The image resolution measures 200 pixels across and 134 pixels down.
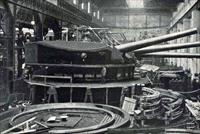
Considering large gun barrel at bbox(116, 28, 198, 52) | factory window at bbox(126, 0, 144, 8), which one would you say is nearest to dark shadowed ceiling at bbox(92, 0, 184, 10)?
factory window at bbox(126, 0, 144, 8)

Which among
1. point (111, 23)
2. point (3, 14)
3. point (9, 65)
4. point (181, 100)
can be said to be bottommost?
point (181, 100)

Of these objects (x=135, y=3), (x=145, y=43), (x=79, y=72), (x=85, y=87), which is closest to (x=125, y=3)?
(x=135, y=3)

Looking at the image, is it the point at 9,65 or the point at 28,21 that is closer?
the point at 9,65

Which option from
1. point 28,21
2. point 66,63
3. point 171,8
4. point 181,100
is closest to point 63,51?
point 66,63

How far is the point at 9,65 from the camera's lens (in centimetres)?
1394

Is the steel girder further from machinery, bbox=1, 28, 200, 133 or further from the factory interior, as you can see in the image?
machinery, bbox=1, 28, 200, 133

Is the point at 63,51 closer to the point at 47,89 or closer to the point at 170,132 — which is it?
the point at 47,89

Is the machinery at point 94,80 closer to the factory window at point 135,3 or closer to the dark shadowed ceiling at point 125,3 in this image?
the dark shadowed ceiling at point 125,3

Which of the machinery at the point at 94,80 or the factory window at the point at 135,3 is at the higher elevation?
the factory window at the point at 135,3

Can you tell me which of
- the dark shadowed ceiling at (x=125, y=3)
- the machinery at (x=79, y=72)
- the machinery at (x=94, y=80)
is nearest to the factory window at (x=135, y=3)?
the dark shadowed ceiling at (x=125, y=3)

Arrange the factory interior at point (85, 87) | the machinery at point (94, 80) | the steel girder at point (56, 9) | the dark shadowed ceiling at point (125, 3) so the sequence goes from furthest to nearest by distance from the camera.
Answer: the dark shadowed ceiling at point (125, 3) → the steel girder at point (56, 9) → the machinery at point (94, 80) → the factory interior at point (85, 87)

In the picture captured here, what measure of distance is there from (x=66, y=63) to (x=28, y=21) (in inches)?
306

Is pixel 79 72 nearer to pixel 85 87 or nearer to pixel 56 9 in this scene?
pixel 85 87

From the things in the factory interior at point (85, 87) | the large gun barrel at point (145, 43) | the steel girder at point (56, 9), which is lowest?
the factory interior at point (85, 87)
